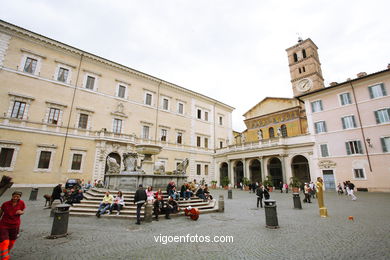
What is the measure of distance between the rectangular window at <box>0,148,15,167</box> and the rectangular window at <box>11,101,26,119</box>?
3.14m

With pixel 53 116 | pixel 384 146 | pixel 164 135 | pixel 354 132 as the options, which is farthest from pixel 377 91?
pixel 53 116

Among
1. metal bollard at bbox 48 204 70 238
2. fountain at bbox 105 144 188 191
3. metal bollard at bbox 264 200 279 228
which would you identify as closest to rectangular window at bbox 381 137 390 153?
metal bollard at bbox 264 200 279 228

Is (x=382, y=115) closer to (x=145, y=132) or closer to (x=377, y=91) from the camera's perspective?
(x=377, y=91)

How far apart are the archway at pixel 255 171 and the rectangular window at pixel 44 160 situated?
24.3 metres

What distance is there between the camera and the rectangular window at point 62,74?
20469 mm

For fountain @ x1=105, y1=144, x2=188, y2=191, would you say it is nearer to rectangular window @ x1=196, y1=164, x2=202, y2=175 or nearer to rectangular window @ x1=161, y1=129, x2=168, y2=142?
rectangular window @ x1=161, y1=129, x2=168, y2=142

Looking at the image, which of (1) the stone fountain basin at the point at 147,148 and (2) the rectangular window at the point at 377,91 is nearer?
(1) the stone fountain basin at the point at 147,148

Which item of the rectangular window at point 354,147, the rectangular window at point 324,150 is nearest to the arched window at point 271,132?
the rectangular window at point 324,150

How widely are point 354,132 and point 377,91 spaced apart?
15.1ft

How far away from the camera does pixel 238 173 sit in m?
30.0

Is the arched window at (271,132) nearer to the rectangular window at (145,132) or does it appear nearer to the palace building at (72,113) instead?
the palace building at (72,113)

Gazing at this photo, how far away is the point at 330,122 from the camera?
2172 cm

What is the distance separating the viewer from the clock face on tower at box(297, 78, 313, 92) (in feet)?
133

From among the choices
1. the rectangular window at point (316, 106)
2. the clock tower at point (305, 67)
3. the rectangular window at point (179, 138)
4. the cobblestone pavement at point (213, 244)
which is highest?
the clock tower at point (305, 67)
